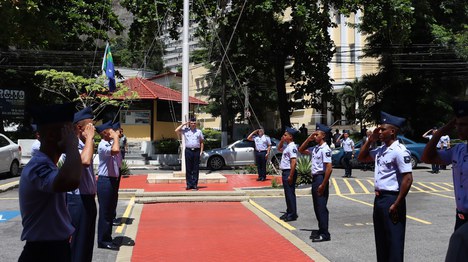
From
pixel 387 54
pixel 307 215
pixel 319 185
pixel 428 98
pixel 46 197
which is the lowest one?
pixel 307 215

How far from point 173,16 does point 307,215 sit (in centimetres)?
1745

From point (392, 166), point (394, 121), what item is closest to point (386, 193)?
point (392, 166)

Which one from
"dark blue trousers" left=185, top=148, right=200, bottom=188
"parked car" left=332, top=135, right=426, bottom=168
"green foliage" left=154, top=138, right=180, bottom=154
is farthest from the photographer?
"green foliage" left=154, top=138, right=180, bottom=154

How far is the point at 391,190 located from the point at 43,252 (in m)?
3.77

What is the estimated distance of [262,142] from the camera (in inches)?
664

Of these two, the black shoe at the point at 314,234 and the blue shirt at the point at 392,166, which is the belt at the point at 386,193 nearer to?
the blue shirt at the point at 392,166

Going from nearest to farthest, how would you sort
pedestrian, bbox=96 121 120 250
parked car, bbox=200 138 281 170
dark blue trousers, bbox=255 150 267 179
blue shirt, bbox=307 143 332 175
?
pedestrian, bbox=96 121 120 250 < blue shirt, bbox=307 143 332 175 < dark blue trousers, bbox=255 150 267 179 < parked car, bbox=200 138 281 170

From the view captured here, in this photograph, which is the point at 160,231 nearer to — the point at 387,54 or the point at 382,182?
the point at 382,182

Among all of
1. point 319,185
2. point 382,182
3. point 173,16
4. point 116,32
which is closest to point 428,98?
point 173,16

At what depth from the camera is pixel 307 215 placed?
1084cm

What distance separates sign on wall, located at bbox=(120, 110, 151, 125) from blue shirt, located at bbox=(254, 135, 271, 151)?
17.5 metres

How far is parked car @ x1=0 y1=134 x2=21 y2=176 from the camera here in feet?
57.5

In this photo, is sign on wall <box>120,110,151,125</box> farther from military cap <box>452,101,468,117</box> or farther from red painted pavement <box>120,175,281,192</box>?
military cap <box>452,101,468,117</box>

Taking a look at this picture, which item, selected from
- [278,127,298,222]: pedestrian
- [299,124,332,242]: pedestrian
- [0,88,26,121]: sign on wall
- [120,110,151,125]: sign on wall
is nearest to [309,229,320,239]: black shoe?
[299,124,332,242]: pedestrian
